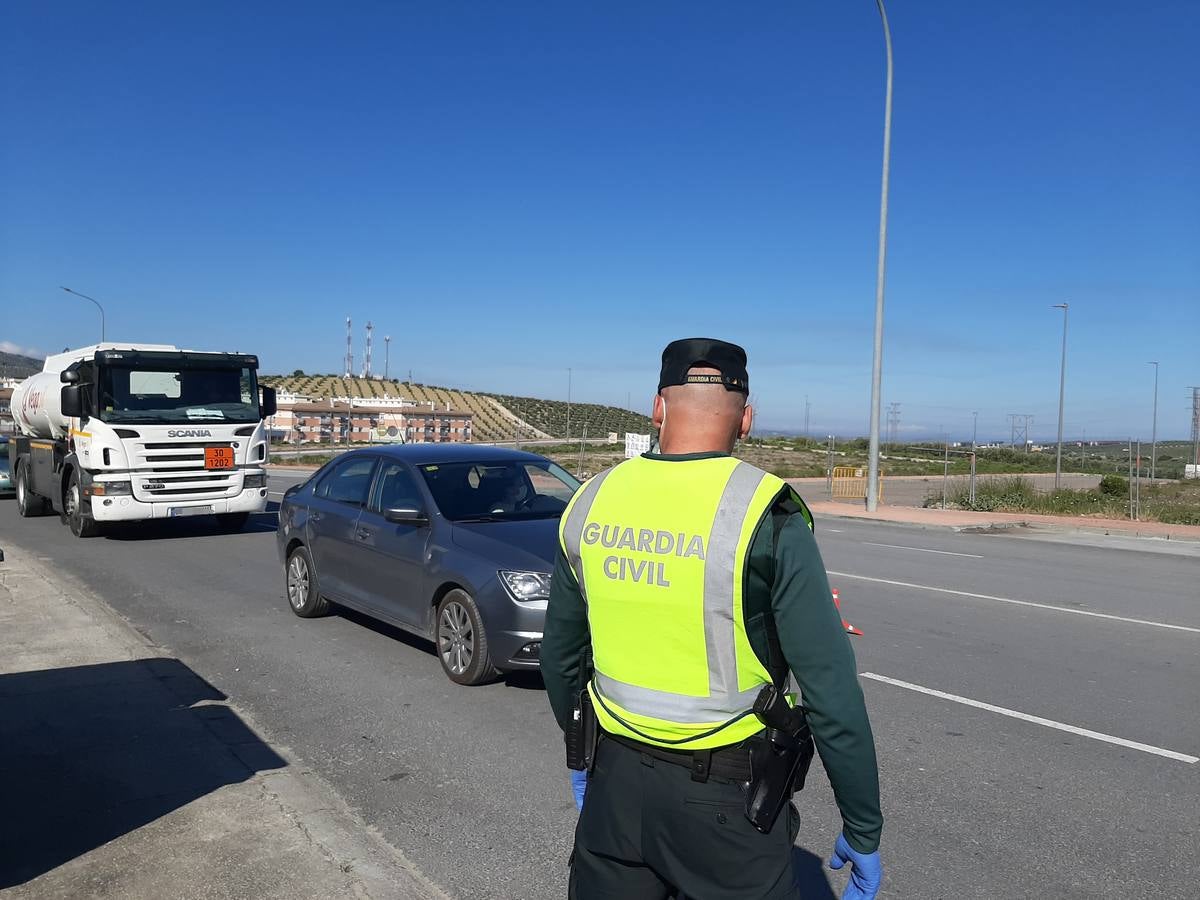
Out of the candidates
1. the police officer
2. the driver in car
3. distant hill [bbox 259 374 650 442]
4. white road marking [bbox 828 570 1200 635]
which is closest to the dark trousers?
the police officer

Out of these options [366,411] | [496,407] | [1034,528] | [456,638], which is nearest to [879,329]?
[1034,528]

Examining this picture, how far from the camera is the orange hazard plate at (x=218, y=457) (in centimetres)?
Result: 1501

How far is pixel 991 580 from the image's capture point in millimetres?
12539

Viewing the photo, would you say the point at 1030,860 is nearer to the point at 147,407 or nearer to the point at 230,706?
the point at 230,706

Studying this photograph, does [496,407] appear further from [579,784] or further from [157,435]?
[579,784]

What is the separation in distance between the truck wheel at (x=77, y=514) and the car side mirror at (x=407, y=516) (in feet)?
30.9

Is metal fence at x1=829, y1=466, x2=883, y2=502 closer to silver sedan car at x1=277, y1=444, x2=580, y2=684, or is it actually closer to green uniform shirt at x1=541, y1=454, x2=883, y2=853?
silver sedan car at x1=277, y1=444, x2=580, y2=684

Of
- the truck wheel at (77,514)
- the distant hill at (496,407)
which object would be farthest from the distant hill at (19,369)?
the distant hill at (496,407)

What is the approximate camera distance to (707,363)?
7.66 feet

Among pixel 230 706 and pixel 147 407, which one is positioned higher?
pixel 147 407

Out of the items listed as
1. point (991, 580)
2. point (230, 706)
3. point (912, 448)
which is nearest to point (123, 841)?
Result: point (230, 706)

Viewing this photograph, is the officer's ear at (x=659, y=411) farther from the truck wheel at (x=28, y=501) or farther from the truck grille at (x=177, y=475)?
the truck wheel at (x=28, y=501)

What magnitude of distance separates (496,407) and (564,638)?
118 metres

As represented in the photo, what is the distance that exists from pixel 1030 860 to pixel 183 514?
1328 cm
